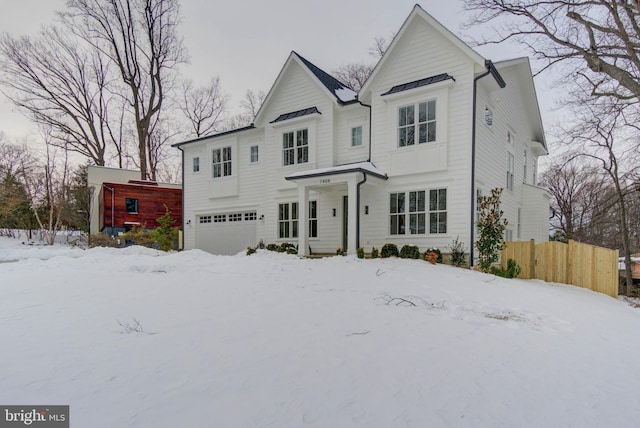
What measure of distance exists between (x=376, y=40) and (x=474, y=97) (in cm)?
1784

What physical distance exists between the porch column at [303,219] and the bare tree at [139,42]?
16.0 metres

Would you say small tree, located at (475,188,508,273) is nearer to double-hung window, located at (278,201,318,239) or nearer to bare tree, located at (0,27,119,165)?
double-hung window, located at (278,201,318,239)

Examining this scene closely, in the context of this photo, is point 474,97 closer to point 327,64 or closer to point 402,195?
point 402,195

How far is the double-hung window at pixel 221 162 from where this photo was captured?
15.9 metres

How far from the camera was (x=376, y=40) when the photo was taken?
25.5 metres

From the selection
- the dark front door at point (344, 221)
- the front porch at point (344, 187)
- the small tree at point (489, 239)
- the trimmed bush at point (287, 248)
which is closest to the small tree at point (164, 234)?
the trimmed bush at point (287, 248)

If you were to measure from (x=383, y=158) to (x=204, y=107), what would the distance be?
22401mm

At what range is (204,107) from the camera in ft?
96.4

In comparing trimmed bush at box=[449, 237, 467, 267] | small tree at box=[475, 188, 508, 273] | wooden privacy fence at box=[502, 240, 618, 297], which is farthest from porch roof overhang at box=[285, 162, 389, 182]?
wooden privacy fence at box=[502, 240, 618, 297]

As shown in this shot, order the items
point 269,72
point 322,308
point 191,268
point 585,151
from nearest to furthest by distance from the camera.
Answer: point 322,308 → point 191,268 → point 585,151 → point 269,72

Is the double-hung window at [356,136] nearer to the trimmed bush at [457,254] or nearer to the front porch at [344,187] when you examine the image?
the front porch at [344,187]

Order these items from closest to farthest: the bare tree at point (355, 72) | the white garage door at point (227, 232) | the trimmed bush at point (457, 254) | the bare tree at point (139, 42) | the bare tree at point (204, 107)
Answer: the trimmed bush at point (457, 254)
the white garage door at point (227, 232)
the bare tree at point (139, 42)
the bare tree at point (355, 72)
the bare tree at point (204, 107)

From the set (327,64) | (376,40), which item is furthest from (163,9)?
(376,40)

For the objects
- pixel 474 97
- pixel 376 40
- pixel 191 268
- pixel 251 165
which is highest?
pixel 376 40
